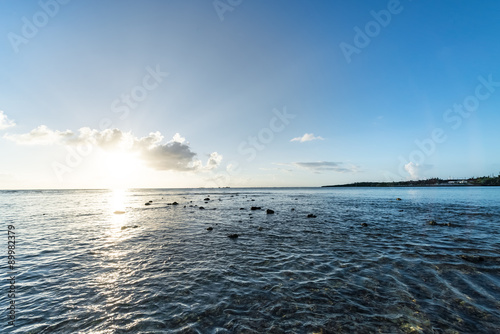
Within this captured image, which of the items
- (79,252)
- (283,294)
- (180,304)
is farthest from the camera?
(79,252)

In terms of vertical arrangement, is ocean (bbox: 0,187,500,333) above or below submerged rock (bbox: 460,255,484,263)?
below

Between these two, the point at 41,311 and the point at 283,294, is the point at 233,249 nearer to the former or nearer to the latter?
the point at 283,294

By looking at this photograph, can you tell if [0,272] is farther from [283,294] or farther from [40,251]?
[283,294]

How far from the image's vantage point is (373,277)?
11148 mm

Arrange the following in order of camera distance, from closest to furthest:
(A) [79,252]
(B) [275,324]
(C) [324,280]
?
(B) [275,324], (C) [324,280], (A) [79,252]

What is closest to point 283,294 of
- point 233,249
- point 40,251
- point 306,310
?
point 306,310

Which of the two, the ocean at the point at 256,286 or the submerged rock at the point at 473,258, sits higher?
the submerged rock at the point at 473,258

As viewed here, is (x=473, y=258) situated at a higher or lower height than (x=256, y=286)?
higher

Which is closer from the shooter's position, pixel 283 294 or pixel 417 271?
pixel 283 294

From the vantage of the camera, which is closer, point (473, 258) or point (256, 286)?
point (256, 286)

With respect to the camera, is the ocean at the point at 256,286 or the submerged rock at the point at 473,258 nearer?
the ocean at the point at 256,286

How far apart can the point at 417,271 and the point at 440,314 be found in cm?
468

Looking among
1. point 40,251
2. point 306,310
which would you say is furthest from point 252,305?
point 40,251

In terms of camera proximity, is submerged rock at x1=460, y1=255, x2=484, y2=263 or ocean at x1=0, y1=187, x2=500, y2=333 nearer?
ocean at x1=0, y1=187, x2=500, y2=333
